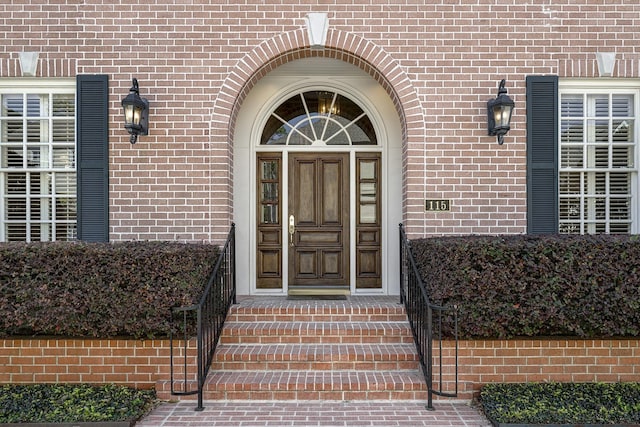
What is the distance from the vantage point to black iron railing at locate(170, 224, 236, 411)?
3.81m

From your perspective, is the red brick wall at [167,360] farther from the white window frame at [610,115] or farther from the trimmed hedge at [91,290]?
the white window frame at [610,115]

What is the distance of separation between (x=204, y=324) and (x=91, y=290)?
1.09 metres

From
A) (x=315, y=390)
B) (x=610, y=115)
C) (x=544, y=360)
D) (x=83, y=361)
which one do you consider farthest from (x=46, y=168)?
(x=610, y=115)

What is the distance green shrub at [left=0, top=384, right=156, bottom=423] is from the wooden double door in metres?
2.51

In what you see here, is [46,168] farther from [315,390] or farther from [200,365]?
[315,390]

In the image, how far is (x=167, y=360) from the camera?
416cm

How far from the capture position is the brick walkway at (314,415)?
11.8 feet

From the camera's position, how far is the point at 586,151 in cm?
539

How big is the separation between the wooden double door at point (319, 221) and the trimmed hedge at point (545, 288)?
2.14 m

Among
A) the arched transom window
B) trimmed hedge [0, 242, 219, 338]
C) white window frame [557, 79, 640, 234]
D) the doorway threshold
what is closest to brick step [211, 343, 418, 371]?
trimmed hedge [0, 242, 219, 338]

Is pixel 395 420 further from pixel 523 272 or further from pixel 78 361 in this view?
pixel 78 361

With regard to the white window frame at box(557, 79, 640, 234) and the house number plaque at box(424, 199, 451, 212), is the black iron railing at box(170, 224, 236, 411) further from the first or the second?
the white window frame at box(557, 79, 640, 234)

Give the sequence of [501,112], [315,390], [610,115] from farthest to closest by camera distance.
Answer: [610,115] → [501,112] → [315,390]

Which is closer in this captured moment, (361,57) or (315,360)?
(315,360)
